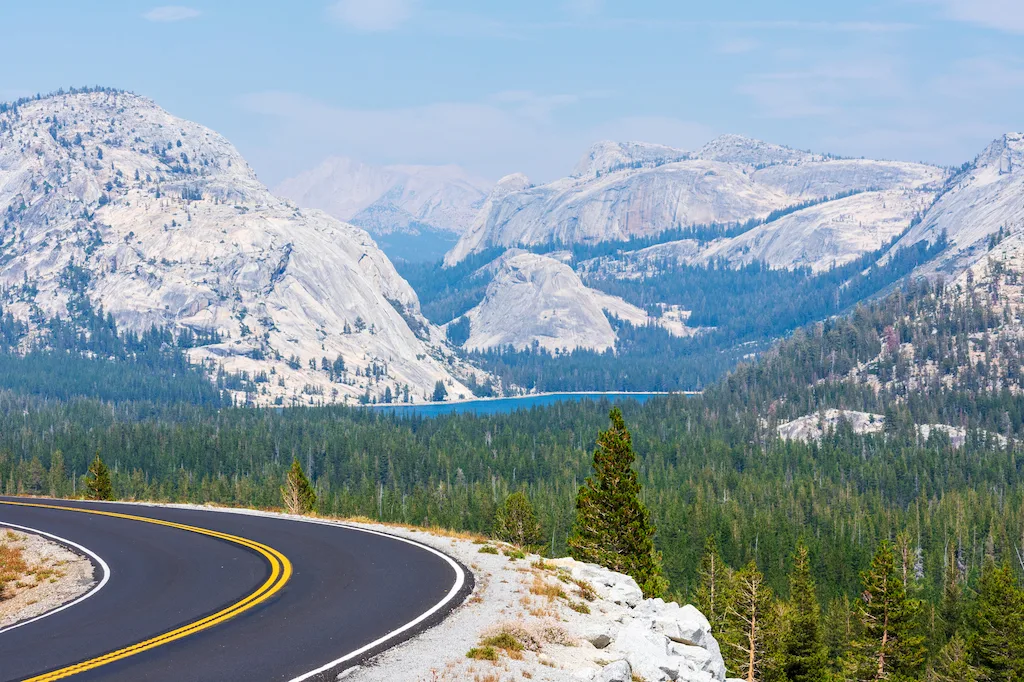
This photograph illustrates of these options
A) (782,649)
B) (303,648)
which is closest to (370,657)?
(303,648)

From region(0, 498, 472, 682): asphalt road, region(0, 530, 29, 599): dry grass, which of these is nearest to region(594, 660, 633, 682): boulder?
region(0, 498, 472, 682): asphalt road

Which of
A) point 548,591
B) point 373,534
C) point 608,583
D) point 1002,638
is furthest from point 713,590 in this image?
point 548,591

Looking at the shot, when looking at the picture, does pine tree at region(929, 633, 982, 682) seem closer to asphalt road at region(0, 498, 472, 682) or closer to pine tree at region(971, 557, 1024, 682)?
pine tree at region(971, 557, 1024, 682)

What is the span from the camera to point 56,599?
35.7 m

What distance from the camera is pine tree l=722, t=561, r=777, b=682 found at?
260ft

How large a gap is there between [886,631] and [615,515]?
24.1 metres

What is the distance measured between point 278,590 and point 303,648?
778 centimetres

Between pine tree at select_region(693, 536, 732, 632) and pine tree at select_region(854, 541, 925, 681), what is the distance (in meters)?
17.3

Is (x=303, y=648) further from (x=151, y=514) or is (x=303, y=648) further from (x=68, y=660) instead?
(x=151, y=514)

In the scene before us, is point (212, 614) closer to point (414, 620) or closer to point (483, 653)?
point (414, 620)

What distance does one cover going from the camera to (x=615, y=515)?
257ft

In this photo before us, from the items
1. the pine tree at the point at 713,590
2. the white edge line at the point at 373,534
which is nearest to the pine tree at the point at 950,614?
the pine tree at the point at 713,590

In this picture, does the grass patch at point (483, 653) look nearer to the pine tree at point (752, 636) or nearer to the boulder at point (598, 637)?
the boulder at point (598, 637)

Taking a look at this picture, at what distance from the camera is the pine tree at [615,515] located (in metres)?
77.2
